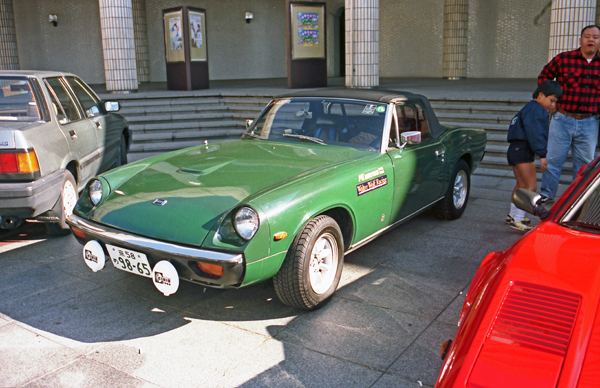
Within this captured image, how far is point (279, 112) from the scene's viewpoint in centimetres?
498

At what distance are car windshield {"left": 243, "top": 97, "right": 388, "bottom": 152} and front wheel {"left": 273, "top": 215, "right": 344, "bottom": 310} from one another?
107 cm

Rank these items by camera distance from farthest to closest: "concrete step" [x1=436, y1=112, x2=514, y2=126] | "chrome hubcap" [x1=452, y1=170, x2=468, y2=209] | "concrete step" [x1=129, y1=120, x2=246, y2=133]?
"concrete step" [x1=129, y1=120, x2=246, y2=133]
"concrete step" [x1=436, y1=112, x2=514, y2=126]
"chrome hubcap" [x1=452, y1=170, x2=468, y2=209]

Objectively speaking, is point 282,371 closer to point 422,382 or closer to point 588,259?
point 422,382

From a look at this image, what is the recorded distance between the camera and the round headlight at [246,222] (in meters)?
3.14

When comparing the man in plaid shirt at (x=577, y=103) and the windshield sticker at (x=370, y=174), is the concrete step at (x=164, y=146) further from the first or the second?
the windshield sticker at (x=370, y=174)

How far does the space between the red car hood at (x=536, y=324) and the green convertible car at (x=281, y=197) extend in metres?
1.35

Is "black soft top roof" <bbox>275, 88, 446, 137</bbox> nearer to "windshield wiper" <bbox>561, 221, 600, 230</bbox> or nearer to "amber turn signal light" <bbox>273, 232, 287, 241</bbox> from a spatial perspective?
"amber turn signal light" <bbox>273, 232, 287, 241</bbox>

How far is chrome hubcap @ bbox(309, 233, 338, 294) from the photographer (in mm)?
3598

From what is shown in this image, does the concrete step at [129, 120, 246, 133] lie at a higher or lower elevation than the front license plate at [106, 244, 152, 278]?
higher

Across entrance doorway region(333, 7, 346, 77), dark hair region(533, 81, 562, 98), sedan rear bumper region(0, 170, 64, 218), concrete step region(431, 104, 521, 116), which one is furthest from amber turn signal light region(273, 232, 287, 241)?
entrance doorway region(333, 7, 346, 77)

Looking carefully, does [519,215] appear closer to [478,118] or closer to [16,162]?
[478,118]

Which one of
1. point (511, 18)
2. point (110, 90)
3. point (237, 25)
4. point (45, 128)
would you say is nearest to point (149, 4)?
point (237, 25)

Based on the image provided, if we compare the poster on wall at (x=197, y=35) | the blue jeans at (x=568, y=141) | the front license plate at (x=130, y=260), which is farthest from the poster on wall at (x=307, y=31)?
the front license plate at (x=130, y=260)

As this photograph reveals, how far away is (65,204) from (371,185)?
2.99 meters
